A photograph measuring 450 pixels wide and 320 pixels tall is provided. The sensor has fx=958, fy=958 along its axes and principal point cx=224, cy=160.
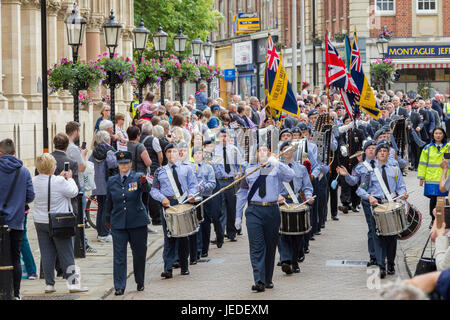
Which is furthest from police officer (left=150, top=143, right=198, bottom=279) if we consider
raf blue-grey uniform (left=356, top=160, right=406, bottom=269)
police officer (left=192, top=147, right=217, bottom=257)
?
raf blue-grey uniform (left=356, top=160, right=406, bottom=269)

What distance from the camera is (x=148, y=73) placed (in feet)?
82.1

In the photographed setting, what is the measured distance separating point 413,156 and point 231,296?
773 inches

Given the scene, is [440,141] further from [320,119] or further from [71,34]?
[71,34]

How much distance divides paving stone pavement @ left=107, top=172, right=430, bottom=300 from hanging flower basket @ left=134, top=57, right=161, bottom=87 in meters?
9.52

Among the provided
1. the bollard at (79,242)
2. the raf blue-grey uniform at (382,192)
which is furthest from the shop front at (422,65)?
the raf blue-grey uniform at (382,192)

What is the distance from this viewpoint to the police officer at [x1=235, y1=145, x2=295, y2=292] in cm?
1149

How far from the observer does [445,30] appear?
55.7 metres

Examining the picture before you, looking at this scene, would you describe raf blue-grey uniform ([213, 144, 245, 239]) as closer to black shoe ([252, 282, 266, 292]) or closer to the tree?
black shoe ([252, 282, 266, 292])

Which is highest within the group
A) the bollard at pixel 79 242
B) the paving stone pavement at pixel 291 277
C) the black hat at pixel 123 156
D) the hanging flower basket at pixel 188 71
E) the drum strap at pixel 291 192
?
the hanging flower basket at pixel 188 71

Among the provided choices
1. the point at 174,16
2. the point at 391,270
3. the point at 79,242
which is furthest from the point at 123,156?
the point at 174,16

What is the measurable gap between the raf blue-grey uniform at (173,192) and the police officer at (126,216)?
1.08 m

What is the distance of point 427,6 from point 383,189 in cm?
4555

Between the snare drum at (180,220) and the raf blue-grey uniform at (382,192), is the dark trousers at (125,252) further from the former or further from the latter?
the raf blue-grey uniform at (382,192)

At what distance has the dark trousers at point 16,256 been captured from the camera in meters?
10.9
